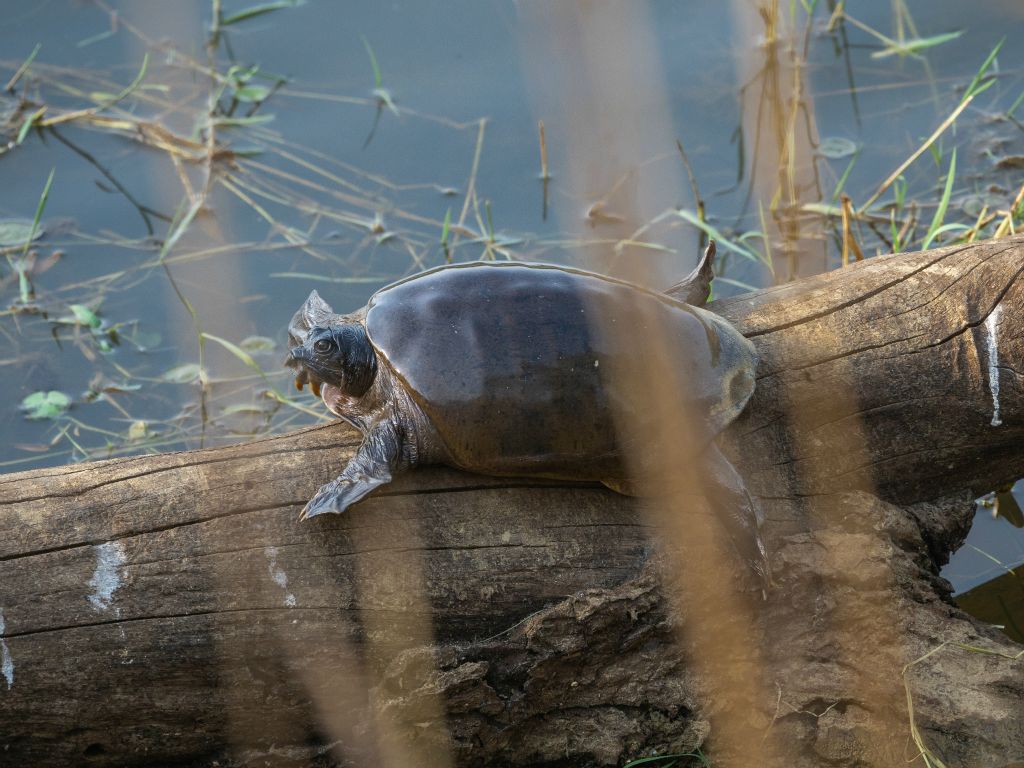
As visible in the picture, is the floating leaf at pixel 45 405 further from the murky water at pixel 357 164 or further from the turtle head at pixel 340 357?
the turtle head at pixel 340 357

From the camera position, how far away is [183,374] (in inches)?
138

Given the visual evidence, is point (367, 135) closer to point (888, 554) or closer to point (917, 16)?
point (917, 16)

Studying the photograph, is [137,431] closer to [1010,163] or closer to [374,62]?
[374,62]

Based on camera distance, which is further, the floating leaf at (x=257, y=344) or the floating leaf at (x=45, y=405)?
the floating leaf at (x=257, y=344)

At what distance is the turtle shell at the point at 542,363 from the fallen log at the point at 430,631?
0.11 meters

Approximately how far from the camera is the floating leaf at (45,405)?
3.39 metres

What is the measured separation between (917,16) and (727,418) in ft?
10.4

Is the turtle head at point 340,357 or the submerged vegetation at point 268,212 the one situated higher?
the submerged vegetation at point 268,212

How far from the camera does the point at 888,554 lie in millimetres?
2201

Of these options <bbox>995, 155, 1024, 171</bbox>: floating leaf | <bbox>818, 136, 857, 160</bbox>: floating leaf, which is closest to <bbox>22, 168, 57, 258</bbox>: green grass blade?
<bbox>818, 136, 857, 160</bbox>: floating leaf

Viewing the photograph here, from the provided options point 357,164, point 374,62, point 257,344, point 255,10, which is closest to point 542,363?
point 257,344

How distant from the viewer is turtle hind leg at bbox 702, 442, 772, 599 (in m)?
2.12

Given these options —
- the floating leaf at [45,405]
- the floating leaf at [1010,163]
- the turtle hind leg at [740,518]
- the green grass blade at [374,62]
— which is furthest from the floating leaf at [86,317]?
the floating leaf at [1010,163]

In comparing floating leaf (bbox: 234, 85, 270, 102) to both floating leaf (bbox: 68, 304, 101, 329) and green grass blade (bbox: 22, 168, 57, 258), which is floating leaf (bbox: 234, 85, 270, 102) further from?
floating leaf (bbox: 68, 304, 101, 329)
